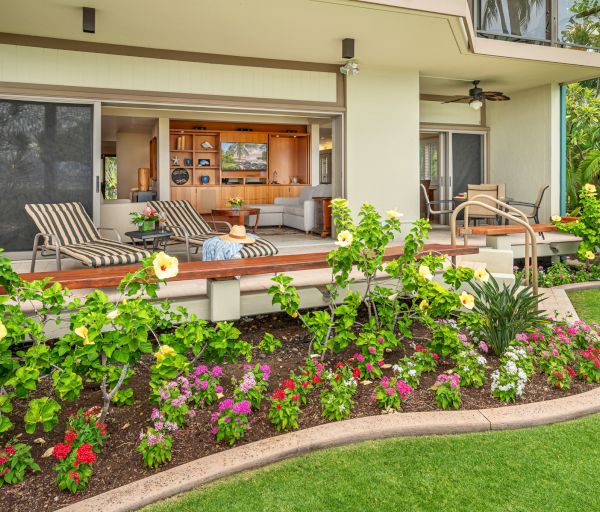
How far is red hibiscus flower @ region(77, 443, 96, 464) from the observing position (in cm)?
193

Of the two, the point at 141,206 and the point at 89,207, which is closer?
the point at 89,207

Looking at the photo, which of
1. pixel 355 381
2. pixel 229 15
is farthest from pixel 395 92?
pixel 355 381

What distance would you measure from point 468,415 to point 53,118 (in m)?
6.49

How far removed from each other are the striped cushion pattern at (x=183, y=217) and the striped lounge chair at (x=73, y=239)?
121cm

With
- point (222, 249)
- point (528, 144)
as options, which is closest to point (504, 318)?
point (222, 249)

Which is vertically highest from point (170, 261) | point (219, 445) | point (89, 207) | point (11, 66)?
point (11, 66)

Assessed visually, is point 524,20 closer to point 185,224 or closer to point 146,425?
point 185,224

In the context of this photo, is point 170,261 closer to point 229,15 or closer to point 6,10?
point 229,15

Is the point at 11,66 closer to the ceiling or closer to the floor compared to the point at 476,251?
closer to the ceiling

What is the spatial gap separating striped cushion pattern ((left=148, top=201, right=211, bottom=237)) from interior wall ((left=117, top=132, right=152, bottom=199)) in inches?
353

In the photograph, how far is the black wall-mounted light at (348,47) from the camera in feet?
22.8

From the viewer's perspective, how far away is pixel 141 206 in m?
8.32

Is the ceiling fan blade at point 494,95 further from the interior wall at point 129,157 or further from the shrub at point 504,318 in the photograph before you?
the interior wall at point 129,157

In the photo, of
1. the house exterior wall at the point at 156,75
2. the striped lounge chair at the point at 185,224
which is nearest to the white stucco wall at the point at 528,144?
the house exterior wall at the point at 156,75
